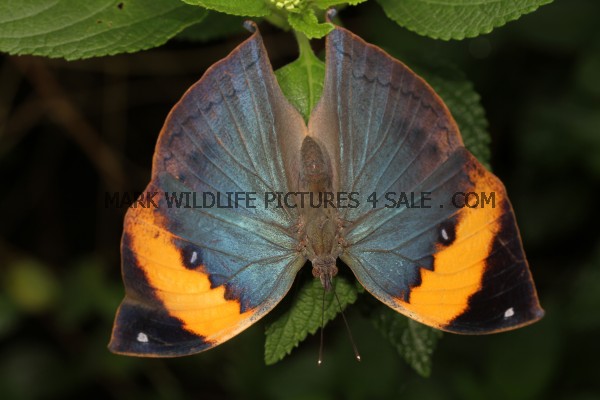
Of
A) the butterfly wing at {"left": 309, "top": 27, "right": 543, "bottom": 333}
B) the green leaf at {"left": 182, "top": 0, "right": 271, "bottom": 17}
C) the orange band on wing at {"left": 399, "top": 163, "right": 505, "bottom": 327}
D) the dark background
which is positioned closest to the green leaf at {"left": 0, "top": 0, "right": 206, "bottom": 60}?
the green leaf at {"left": 182, "top": 0, "right": 271, "bottom": 17}

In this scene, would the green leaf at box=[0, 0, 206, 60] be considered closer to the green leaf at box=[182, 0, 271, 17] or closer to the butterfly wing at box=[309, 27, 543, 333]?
the green leaf at box=[182, 0, 271, 17]

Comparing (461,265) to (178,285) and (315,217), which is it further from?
(178,285)

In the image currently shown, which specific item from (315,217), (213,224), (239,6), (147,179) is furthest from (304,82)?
(147,179)

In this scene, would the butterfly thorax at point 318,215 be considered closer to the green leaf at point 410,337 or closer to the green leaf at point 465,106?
the green leaf at point 410,337

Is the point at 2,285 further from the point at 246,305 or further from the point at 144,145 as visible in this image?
the point at 246,305

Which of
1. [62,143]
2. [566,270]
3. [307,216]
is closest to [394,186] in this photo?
[307,216]

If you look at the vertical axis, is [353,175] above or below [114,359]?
above
